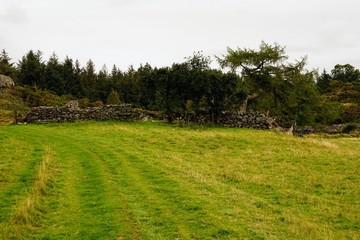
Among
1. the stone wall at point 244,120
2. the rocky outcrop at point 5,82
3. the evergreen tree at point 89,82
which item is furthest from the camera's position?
the evergreen tree at point 89,82

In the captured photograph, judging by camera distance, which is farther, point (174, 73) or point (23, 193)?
point (174, 73)

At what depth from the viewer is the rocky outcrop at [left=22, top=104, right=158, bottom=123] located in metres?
38.4

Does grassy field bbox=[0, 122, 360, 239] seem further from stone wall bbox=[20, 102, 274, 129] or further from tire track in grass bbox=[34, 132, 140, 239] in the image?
stone wall bbox=[20, 102, 274, 129]

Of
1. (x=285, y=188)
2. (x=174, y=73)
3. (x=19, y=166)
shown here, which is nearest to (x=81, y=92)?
(x=174, y=73)

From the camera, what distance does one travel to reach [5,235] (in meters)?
10.2

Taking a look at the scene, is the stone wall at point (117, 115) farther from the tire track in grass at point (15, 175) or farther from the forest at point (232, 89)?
the tire track in grass at point (15, 175)

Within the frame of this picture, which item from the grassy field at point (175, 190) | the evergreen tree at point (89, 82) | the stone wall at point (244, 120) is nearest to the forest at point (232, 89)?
the stone wall at point (244, 120)

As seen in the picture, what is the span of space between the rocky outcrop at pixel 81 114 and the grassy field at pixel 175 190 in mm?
11258

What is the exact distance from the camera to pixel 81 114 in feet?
129

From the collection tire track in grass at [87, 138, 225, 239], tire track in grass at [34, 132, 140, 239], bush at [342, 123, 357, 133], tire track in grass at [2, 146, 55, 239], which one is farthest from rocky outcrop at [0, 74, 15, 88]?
bush at [342, 123, 357, 133]

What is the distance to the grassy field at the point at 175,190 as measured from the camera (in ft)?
35.8

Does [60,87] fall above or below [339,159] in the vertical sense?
above

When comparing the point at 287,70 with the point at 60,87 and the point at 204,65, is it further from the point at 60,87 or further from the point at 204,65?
the point at 60,87

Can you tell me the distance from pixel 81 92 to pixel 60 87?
8.13 meters
